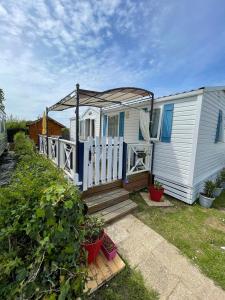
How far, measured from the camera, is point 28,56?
4.61 metres

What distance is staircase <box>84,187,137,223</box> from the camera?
3559 mm

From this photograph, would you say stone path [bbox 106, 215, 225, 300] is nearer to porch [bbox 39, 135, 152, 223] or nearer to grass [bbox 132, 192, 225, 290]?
grass [bbox 132, 192, 225, 290]

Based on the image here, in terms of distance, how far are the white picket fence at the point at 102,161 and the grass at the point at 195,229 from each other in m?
1.11

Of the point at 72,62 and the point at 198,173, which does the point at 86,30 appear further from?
the point at 198,173

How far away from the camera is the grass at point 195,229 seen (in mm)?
2572

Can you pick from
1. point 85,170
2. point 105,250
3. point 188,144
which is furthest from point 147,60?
point 105,250

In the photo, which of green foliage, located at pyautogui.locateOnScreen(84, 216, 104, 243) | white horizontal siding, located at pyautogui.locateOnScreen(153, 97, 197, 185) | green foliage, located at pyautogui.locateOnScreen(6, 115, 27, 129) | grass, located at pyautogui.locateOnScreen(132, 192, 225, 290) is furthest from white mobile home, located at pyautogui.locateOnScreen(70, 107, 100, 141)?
green foliage, located at pyautogui.locateOnScreen(6, 115, 27, 129)

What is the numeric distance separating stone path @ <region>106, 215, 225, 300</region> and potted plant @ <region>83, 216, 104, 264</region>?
2.07 ft

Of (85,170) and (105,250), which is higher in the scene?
(85,170)

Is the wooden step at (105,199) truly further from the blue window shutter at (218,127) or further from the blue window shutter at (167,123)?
the blue window shutter at (218,127)

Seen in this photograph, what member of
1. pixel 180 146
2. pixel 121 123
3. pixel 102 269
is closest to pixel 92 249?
pixel 102 269

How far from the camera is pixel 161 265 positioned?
8.04 ft

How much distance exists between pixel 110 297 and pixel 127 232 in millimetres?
1300

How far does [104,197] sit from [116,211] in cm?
48
